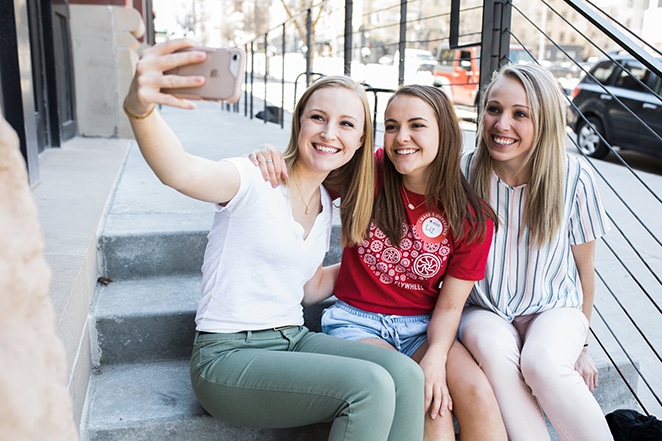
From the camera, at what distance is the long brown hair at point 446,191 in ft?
6.55

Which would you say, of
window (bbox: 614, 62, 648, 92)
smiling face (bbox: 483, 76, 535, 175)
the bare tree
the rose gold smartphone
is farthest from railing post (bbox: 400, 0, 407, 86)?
the bare tree

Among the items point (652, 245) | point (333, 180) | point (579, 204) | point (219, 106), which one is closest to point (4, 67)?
point (333, 180)

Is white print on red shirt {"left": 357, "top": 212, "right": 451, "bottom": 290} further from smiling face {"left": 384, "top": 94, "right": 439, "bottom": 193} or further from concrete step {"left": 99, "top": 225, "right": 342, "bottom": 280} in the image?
concrete step {"left": 99, "top": 225, "right": 342, "bottom": 280}

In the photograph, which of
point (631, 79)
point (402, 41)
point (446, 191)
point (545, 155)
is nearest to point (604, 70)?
point (631, 79)

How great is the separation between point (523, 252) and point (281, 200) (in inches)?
32.4

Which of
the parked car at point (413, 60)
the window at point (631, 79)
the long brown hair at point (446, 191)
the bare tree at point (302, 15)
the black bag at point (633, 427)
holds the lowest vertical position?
the black bag at point (633, 427)

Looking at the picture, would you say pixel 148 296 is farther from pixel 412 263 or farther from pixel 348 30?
pixel 348 30

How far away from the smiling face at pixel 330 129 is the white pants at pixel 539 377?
0.68 m

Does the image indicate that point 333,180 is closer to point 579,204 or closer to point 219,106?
point 579,204

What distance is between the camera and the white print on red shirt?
79.8 inches

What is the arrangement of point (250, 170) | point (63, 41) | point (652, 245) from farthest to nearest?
1. point (63, 41)
2. point (652, 245)
3. point (250, 170)

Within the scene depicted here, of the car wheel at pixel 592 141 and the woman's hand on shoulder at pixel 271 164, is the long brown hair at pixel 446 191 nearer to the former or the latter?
the woman's hand on shoulder at pixel 271 164

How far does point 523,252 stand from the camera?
209cm

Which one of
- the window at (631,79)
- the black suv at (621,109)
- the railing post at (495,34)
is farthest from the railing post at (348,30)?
Result: the window at (631,79)
